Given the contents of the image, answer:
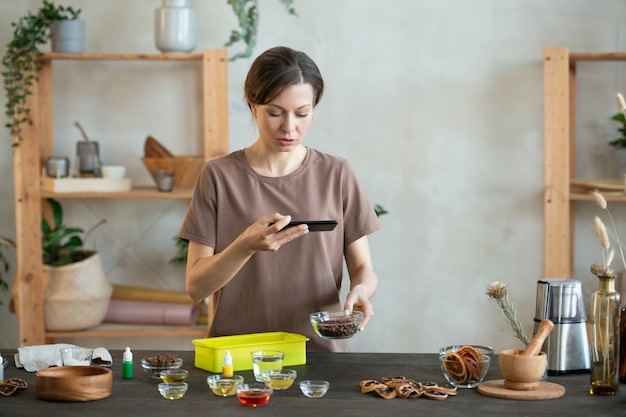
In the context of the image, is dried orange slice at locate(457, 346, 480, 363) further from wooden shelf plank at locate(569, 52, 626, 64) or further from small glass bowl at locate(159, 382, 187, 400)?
wooden shelf plank at locate(569, 52, 626, 64)

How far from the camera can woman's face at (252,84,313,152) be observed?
264 centimetres

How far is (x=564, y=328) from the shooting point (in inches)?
93.8

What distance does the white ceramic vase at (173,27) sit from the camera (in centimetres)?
416

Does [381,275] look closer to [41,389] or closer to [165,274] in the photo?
[165,274]

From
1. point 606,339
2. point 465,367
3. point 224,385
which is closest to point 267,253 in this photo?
point 224,385

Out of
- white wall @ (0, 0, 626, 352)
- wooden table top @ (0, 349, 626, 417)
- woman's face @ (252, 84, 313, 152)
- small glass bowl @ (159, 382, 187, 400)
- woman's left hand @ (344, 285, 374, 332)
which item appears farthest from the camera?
white wall @ (0, 0, 626, 352)

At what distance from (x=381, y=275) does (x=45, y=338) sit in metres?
1.61

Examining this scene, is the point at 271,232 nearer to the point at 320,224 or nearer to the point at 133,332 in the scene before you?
the point at 320,224

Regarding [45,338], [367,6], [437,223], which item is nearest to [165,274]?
[45,338]

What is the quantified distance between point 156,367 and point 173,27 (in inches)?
86.5

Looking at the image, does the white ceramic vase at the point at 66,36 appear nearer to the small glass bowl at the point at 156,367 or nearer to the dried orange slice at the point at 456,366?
the small glass bowl at the point at 156,367

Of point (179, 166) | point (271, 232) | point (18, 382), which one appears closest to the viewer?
point (18, 382)

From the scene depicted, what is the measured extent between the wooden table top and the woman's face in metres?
0.69

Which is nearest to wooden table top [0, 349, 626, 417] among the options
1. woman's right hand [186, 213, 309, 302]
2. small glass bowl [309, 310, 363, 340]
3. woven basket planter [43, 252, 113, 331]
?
small glass bowl [309, 310, 363, 340]
